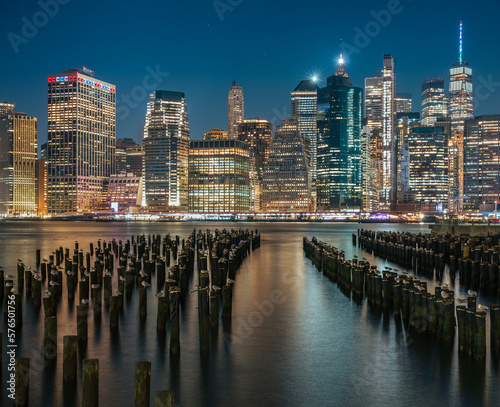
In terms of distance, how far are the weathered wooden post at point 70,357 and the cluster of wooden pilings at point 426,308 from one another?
11.3 meters

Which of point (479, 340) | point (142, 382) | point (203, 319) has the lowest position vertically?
point (479, 340)

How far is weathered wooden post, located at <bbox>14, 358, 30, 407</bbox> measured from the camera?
12.8 meters

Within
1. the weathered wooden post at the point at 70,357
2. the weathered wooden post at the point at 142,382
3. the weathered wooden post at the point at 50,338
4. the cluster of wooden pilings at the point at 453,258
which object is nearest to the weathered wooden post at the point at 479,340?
the weathered wooden post at the point at 142,382

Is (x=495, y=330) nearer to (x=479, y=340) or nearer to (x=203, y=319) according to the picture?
(x=479, y=340)

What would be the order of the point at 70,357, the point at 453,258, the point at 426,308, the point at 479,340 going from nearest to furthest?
the point at 70,357
the point at 479,340
the point at 426,308
the point at 453,258

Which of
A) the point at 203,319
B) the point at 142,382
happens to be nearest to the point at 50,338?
the point at 203,319

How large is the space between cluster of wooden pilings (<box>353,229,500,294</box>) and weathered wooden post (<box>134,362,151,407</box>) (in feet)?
76.2

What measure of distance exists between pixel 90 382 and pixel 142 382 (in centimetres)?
126

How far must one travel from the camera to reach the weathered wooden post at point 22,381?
1279cm

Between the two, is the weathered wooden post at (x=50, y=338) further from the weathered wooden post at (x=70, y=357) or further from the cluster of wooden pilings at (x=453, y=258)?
the cluster of wooden pilings at (x=453, y=258)

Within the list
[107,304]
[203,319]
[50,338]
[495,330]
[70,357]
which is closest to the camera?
[70,357]

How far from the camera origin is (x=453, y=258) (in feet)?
124

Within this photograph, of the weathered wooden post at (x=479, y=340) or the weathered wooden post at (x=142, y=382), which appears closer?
the weathered wooden post at (x=142, y=382)

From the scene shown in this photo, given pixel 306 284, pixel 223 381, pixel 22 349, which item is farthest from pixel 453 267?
pixel 22 349
